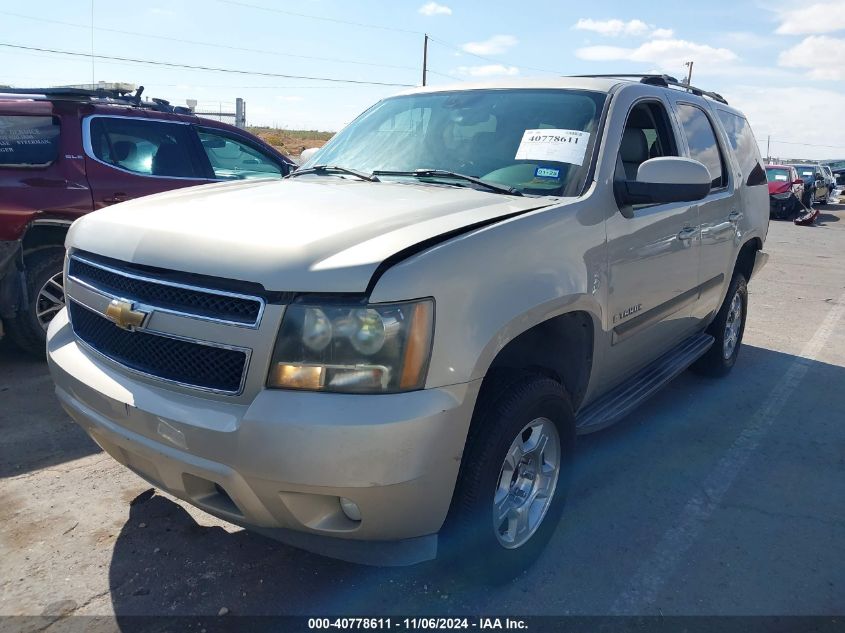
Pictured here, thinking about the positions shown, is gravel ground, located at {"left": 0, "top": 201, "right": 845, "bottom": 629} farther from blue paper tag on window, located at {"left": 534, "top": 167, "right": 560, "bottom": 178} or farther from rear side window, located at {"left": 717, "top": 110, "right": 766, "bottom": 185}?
rear side window, located at {"left": 717, "top": 110, "right": 766, "bottom": 185}

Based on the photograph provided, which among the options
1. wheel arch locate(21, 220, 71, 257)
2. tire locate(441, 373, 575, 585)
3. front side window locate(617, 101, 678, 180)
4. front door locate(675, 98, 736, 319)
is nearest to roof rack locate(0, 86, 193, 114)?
wheel arch locate(21, 220, 71, 257)

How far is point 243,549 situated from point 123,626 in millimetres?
592

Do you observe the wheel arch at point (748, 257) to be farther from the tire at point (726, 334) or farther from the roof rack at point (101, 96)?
the roof rack at point (101, 96)

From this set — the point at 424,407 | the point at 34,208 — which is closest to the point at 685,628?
the point at 424,407

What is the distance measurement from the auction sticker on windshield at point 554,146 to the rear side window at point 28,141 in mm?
3762

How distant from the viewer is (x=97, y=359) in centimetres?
257

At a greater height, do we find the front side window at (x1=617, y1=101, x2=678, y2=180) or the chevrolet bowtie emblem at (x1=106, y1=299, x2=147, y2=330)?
the front side window at (x1=617, y1=101, x2=678, y2=180)

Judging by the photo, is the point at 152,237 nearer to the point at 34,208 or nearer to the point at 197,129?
the point at 34,208

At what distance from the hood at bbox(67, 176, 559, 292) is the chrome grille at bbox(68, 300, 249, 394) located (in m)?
0.24

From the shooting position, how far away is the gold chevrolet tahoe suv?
81.6 inches

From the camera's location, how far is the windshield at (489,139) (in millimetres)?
3143

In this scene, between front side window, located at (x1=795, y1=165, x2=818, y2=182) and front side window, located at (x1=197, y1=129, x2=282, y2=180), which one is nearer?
front side window, located at (x1=197, y1=129, x2=282, y2=180)

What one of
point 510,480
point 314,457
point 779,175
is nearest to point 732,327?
point 510,480

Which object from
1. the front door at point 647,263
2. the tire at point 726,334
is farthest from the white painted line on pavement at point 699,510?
the front door at point 647,263
